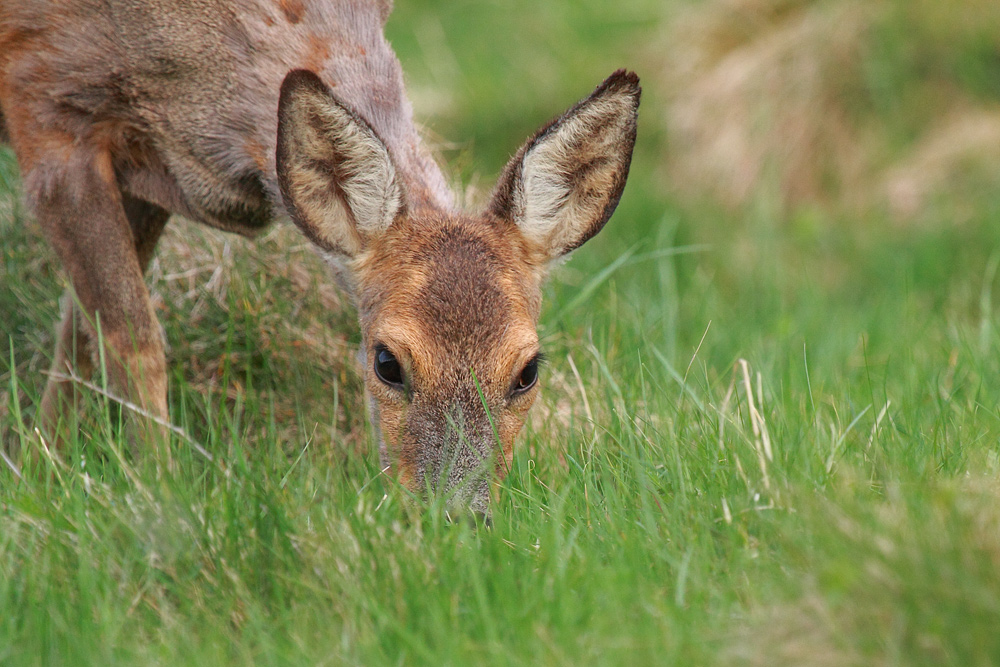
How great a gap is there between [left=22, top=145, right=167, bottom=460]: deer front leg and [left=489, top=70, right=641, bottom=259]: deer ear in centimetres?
132

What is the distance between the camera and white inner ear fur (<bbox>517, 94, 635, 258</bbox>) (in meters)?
4.10

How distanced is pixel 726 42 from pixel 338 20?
5465mm

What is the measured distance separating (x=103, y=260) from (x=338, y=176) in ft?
2.98

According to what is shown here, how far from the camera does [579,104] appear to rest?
4012mm

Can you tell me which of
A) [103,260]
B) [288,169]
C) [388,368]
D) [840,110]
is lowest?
[388,368]

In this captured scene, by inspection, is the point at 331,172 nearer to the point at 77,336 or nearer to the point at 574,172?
the point at 574,172

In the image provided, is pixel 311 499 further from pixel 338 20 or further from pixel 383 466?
pixel 338 20

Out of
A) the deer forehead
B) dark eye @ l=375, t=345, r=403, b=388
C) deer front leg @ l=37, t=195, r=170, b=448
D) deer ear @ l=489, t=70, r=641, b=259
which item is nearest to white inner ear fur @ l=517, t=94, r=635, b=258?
deer ear @ l=489, t=70, r=641, b=259

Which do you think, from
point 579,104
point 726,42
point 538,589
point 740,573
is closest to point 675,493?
point 740,573

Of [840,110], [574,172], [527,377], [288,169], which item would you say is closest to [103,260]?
[288,169]

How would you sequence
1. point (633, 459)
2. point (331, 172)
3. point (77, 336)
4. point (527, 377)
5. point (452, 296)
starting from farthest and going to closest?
1. point (77, 336)
2. point (331, 172)
3. point (527, 377)
4. point (452, 296)
5. point (633, 459)

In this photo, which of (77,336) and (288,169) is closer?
(288,169)

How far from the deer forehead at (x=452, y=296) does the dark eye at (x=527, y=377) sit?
63mm

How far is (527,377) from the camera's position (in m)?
3.95
